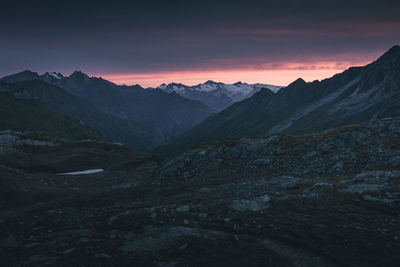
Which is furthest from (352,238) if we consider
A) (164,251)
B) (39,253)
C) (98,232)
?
(39,253)

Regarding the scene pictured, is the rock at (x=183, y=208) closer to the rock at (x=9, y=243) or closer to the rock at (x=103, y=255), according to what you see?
the rock at (x=103, y=255)

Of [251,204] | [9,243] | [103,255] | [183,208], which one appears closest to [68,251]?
[103,255]

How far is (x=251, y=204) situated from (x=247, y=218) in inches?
122

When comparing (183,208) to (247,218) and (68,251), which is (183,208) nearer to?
(247,218)

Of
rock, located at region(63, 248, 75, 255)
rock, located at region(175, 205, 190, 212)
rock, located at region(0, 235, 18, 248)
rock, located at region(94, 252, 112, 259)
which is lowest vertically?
rock, located at region(0, 235, 18, 248)

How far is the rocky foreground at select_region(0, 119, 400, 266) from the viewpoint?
2147 centimetres

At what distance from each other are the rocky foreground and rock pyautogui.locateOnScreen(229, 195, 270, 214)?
4.0 inches

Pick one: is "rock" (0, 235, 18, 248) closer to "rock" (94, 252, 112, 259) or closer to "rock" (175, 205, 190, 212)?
"rock" (94, 252, 112, 259)

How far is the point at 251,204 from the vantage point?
29969 millimetres

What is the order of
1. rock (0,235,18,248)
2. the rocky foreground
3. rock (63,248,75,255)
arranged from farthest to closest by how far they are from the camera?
rock (0,235,18,248) < rock (63,248,75,255) < the rocky foreground

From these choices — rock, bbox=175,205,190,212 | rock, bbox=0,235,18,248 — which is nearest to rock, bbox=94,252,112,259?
rock, bbox=175,205,190,212

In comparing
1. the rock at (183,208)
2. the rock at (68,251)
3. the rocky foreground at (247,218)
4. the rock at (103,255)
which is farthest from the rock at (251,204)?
the rock at (68,251)

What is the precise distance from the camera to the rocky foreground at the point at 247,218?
21470 millimetres

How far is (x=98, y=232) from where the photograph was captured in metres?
28.8
